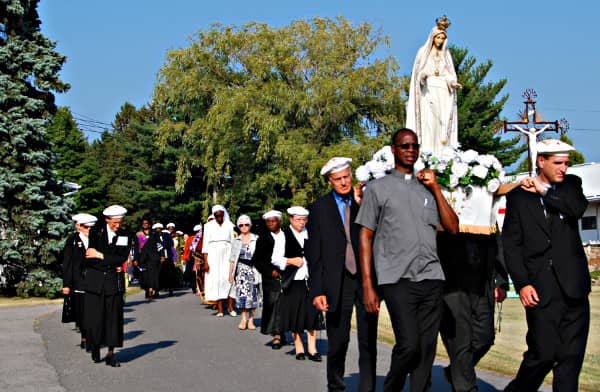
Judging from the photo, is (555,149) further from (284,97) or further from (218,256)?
(284,97)

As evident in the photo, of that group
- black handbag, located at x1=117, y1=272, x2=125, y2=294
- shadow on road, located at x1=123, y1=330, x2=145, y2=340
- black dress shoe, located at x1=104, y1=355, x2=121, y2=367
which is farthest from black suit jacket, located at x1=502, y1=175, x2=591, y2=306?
shadow on road, located at x1=123, y1=330, x2=145, y2=340

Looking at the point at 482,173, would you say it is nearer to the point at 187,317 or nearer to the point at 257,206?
the point at 187,317

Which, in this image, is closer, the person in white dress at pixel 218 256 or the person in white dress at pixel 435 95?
the person in white dress at pixel 435 95

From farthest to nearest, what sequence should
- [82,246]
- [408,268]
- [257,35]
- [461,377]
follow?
[257,35], [82,246], [461,377], [408,268]

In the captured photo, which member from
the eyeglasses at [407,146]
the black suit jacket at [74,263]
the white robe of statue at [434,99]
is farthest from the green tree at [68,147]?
the eyeglasses at [407,146]

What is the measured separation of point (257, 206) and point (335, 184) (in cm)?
4560

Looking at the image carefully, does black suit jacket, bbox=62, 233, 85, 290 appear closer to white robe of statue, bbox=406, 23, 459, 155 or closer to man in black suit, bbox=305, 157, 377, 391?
white robe of statue, bbox=406, 23, 459, 155

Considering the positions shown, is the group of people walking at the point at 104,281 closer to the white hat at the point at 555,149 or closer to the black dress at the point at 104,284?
the black dress at the point at 104,284

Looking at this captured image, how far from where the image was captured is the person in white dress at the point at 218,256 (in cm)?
1920

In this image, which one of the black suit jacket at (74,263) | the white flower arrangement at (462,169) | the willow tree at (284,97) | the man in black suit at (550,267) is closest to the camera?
the man in black suit at (550,267)

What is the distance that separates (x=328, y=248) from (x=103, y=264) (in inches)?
190

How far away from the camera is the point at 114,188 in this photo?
3059 inches

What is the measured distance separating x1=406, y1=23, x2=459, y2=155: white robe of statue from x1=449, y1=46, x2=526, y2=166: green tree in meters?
36.1

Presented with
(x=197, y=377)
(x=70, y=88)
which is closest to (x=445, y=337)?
(x=197, y=377)
